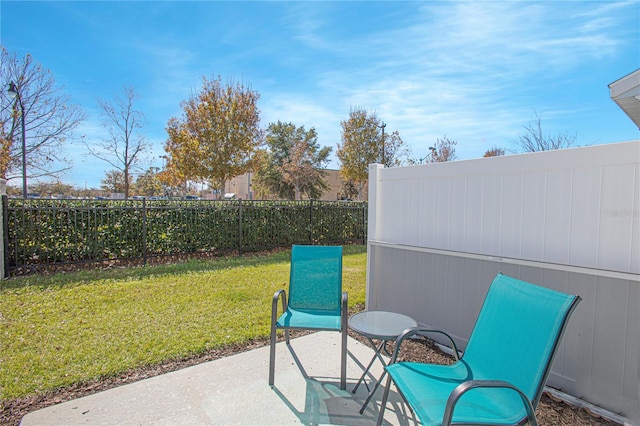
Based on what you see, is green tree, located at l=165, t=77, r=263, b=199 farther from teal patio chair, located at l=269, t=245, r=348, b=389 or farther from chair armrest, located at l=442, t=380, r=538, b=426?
chair armrest, located at l=442, t=380, r=538, b=426

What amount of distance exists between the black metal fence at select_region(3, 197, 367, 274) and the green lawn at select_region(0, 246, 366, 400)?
605 millimetres

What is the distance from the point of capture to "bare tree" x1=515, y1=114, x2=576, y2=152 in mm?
12922

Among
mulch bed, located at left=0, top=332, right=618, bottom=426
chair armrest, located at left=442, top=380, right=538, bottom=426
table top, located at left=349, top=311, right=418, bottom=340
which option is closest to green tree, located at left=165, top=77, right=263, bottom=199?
mulch bed, located at left=0, top=332, right=618, bottom=426

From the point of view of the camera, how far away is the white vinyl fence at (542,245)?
7.11 feet

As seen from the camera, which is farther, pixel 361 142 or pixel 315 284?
pixel 361 142

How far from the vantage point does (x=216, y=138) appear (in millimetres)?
12844

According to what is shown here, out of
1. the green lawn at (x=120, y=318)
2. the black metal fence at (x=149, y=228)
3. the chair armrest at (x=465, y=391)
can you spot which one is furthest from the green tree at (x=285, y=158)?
the chair armrest at (x=465, y=391)

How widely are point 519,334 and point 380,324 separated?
1.03 metres

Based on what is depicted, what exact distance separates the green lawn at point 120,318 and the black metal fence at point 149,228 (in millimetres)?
605

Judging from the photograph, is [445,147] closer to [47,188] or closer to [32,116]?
[32,116]

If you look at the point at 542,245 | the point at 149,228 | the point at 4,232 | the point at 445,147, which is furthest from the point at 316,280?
the point at 445,147

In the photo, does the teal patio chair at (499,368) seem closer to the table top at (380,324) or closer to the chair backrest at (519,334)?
the chair backrest at (519,334)

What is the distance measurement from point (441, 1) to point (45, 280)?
25.6 ft

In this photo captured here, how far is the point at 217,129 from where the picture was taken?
12.8 m
